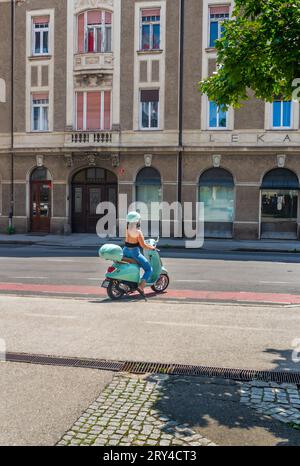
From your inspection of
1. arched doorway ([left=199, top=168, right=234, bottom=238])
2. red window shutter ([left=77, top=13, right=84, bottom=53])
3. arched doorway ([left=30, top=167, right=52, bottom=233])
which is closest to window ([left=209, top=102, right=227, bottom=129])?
arched doorway ([left=199, top=168, right=234, bottom=238])

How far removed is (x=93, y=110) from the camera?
26250mm

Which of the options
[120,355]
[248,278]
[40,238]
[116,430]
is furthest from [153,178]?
[116,430]

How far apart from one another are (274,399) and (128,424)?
1.55m

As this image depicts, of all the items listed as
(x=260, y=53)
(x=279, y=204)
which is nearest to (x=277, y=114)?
(x=279, y=204)

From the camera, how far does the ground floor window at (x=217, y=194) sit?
25.1 metres

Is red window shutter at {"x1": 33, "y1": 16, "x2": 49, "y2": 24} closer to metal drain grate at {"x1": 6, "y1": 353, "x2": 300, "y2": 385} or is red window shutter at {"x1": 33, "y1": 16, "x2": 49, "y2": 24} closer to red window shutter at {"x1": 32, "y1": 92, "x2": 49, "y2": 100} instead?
red window shutter at {"x1": 32, "y1": 92, "x2": 49, "y2": 100}

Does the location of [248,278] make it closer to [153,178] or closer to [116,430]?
[116,430]

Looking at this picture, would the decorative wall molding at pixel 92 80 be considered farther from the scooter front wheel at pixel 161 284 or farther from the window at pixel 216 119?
the scooter front wheel at pixel 161 284

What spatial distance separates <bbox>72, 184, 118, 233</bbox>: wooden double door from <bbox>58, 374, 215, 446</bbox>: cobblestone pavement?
22033mm

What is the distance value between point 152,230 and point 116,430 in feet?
70.5

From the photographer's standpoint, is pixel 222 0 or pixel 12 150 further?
pixel 12 150

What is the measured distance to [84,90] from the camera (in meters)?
26.2

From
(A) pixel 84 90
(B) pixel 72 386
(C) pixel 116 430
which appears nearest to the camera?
(C) pixel 116 430

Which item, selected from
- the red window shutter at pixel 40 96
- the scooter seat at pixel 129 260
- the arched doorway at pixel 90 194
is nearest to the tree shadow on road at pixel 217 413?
the scooter seat at pixel 129 260
